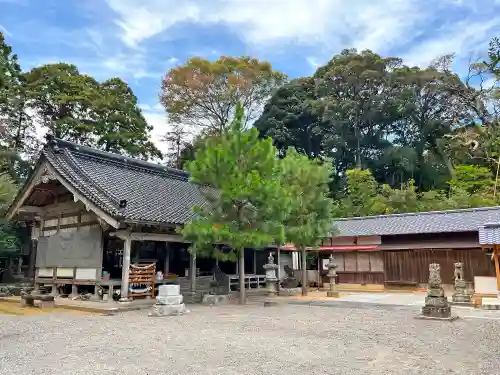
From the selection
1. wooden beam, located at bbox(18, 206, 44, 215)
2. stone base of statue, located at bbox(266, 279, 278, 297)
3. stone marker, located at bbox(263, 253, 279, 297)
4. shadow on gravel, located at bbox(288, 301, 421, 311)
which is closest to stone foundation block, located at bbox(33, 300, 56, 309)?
wooden beam, located at bbox(18, 206, 44, 215)

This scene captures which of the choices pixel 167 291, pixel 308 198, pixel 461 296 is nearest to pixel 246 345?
pixel 167 291

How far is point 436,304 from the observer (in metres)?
10.8

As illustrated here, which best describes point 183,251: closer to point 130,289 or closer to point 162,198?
point 162,198

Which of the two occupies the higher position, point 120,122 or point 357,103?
point 357,103

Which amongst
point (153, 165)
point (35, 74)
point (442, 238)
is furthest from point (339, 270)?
point (35, 74)

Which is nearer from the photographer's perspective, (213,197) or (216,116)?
(213,197)

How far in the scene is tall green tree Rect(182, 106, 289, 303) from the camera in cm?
1283

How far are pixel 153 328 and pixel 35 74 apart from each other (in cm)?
3202

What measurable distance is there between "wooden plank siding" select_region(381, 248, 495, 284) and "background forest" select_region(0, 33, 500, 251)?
368 inches

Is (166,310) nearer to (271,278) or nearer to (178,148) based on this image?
(271,278)

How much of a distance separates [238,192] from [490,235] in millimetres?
10706

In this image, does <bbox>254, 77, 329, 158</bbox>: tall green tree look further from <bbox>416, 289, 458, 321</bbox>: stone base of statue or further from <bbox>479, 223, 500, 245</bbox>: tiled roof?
<bbox>416, 289, 458, 321</bbox>: stone base of statue

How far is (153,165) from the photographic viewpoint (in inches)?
757

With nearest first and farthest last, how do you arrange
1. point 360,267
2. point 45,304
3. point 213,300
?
point 45,304, point 213,300, point 360,267
